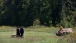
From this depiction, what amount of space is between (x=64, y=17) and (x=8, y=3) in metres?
14.7

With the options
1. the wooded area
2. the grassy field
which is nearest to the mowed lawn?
the grassy field

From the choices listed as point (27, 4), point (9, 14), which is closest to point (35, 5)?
point (27, 4)

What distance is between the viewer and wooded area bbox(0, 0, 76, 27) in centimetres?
6128

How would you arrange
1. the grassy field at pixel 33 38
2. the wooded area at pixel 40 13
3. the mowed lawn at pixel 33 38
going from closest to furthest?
1. the grassy field at pixel 33 38
2. the mowed lawn at pixel 33 38
3. the wooded area at pixel 40 13

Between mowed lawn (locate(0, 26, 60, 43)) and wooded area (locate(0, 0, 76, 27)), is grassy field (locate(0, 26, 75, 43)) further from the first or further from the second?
wooded area (locate(0, 0, 76, 27))

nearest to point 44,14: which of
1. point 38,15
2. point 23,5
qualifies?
point 38,15

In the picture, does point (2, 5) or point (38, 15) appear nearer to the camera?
point (38, 15)

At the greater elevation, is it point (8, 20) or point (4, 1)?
point (4, 1)

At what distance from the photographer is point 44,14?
6153cm

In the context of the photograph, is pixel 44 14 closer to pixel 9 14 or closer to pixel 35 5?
pixel 35 5

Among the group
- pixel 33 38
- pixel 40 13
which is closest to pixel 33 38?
pixel 33 38

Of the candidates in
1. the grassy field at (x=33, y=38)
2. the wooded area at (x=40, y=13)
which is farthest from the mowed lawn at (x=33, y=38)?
the wooded area at (x=40, y=13)

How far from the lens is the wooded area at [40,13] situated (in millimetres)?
61281

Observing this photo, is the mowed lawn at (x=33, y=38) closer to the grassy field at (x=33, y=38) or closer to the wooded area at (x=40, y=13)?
the grassy field at (x=33, y=38)
